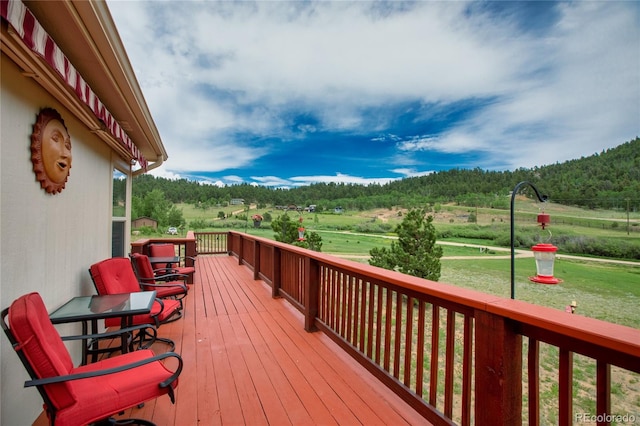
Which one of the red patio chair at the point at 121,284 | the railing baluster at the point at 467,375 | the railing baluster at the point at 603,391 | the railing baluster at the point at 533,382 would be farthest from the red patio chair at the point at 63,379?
the railing baluster at the point at 603,391

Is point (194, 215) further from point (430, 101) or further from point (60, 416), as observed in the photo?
point (430, 101)

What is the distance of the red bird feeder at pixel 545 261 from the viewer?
Result: 10.4 ft

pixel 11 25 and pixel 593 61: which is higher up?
pixel 593 61

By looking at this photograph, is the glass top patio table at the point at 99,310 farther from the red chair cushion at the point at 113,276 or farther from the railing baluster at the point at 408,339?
the railing baluster at the point at 408,339

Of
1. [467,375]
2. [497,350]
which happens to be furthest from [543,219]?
[497,350]

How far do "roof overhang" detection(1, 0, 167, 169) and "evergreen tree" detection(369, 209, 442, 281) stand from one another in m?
10.9

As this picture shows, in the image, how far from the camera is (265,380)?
2.35 metres

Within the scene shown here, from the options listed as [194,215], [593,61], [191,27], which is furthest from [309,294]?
[593,61]

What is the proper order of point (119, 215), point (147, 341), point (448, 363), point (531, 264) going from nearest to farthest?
point (448, 363)
point (147, 341)
point (119, 215)
point (531, 264)

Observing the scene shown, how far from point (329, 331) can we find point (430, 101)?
25.2m

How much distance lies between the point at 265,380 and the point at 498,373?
1.74 m

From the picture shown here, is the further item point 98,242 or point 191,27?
point 191,27

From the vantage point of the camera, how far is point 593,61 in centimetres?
1717

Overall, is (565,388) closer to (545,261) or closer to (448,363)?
(448,363)
